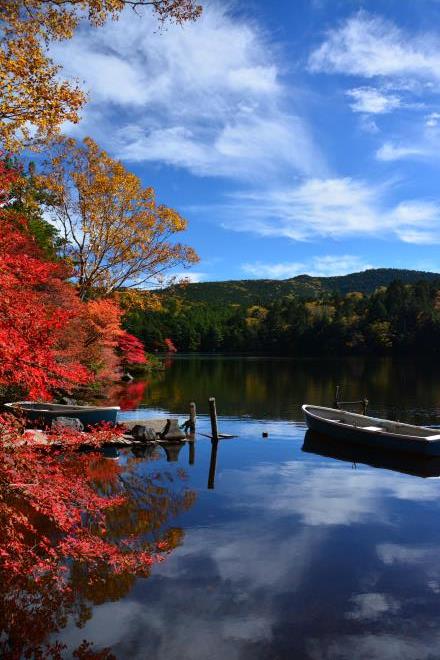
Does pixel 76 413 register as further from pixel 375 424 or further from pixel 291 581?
pixel 291 581

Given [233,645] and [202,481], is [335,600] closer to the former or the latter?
[233,645]

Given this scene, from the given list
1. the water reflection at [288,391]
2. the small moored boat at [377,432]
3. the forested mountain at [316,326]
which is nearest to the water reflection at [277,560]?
the small moored boat at [377,432]

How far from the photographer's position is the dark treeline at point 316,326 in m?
102

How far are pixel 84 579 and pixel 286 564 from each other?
152 inches

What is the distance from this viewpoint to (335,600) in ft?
30.0

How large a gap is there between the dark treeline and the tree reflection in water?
79163 millimetres

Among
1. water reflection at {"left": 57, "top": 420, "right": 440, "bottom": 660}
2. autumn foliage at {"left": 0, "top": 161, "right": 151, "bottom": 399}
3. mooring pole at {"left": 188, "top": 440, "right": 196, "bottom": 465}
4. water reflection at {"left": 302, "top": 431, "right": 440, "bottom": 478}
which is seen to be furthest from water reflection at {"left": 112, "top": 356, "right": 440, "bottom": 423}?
water reflection at {"left": 57, "top": 420, "right": 440, "bottom": 660}

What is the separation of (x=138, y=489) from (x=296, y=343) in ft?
340

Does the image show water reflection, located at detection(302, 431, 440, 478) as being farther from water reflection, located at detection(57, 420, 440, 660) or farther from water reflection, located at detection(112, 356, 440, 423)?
water reflection, located at detection(112, 356, 440, 423)

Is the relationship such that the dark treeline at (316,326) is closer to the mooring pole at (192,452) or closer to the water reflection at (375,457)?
the mooring pole at (192,452)

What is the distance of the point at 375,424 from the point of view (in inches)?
926

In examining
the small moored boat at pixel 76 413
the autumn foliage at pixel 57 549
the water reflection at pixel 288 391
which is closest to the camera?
the autumn foliage at pixel 57 549

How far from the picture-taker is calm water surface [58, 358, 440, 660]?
794 cm

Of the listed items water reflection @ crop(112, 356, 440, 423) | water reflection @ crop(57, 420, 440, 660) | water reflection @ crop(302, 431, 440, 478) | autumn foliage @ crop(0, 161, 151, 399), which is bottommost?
water reflection @ crop(57, 420, 440, 660)
